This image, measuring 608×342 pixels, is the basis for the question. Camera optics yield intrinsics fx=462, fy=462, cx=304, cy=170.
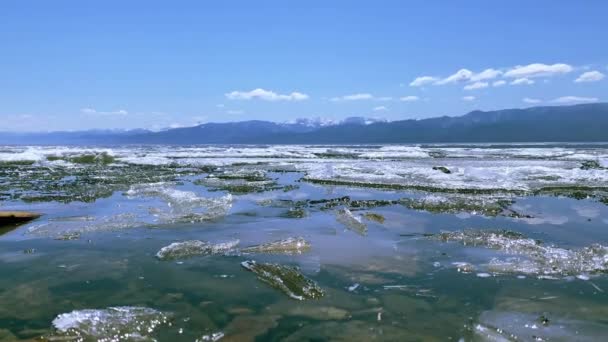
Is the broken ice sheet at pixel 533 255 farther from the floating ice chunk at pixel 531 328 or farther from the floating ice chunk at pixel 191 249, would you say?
the floating ice chunk at pixel 191 249

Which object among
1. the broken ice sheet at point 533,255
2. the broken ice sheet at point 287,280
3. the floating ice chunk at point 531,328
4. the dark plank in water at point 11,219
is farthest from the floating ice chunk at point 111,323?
the dark plank in water at point 11,219

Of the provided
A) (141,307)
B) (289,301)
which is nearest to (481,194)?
(289,301)

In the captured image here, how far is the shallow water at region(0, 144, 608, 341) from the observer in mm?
6941

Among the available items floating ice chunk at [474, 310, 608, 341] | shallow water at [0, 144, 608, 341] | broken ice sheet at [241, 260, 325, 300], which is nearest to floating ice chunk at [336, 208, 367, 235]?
shallow water at [0, 144, 608, 341]

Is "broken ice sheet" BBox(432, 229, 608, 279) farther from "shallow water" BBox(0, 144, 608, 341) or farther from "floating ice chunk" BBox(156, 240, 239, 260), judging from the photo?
"floating ice chunk" BBox(156, 240, 239, 260)

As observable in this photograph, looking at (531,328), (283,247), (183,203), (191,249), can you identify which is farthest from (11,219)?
(531,328)

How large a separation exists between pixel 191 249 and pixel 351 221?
575cm

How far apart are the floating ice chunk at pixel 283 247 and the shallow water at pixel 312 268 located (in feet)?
0.17

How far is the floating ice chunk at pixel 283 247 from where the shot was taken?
11367 millimetres

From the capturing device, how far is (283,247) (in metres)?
11.6

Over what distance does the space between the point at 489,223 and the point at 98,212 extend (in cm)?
1376

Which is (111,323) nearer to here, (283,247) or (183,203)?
(283,247)

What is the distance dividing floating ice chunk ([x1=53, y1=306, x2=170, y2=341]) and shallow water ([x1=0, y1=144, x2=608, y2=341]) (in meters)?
0.03

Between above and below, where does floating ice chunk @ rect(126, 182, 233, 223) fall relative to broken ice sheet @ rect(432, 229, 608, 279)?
above
